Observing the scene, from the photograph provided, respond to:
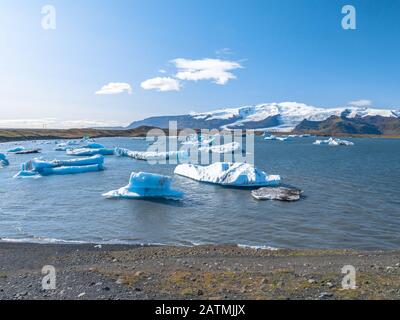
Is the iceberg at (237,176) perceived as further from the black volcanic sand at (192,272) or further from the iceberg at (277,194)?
the black volcanic sand at (192,272)

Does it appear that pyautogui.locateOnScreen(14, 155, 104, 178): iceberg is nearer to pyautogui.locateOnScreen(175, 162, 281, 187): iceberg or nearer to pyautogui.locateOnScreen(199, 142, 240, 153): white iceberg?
pyautogui.locateOnScreen(175, 162, 281, 187): iceberg

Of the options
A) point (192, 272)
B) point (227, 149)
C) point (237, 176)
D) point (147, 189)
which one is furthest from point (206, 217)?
point (227, 149)

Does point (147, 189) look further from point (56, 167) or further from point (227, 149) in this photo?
point (227, 149)

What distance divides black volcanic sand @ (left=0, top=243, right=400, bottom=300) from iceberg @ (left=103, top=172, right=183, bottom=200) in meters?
9.74

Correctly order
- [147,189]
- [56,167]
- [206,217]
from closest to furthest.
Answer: [206,217] < [147,189] < [56,167]

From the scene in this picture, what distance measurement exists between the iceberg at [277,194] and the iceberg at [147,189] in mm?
5308

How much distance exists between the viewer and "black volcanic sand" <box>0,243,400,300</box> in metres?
8.38

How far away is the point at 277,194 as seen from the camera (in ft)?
83.3

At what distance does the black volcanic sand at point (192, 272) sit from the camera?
330 inches

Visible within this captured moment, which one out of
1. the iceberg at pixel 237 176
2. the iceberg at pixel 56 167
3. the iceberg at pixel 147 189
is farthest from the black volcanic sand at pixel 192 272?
the iceberg at pixel 56 167

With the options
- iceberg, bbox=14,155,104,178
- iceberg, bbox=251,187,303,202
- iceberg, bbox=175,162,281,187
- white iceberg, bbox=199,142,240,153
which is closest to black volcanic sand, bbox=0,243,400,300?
iceberg, bbox=251,187,303,202

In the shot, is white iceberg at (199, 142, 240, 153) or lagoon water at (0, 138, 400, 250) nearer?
lagoon water at (0, 138, 400, 250)

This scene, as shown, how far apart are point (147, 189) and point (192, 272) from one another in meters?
14.8
